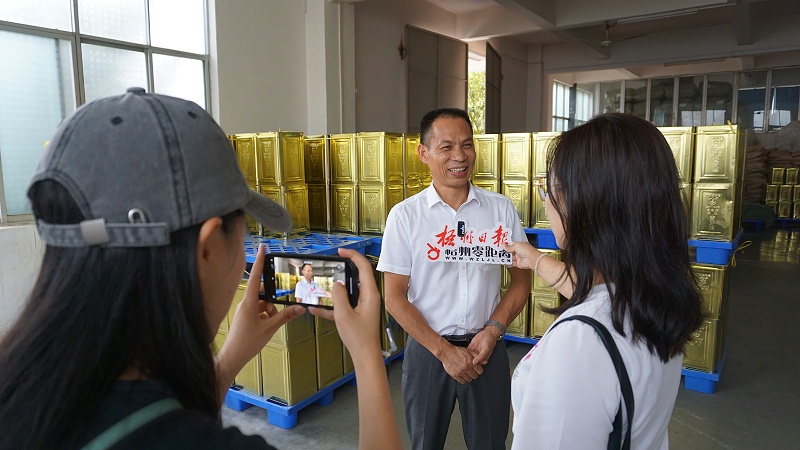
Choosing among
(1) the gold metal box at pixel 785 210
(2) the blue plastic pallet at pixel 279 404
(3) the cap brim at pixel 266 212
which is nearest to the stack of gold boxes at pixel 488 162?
(2) the blue plastic pallet at pixel 279 404

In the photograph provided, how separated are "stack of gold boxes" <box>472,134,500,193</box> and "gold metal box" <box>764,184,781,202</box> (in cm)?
1028

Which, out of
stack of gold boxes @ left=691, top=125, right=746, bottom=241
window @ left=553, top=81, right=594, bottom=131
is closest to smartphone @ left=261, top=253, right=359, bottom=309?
stack of gold boxes @ left=691, top=125, right=746, bottom=241

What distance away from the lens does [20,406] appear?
56 centimetres

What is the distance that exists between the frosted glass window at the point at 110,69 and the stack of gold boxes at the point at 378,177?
2.14 metres

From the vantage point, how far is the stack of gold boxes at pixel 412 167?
369cm

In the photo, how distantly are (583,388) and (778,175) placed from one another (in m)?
12.9

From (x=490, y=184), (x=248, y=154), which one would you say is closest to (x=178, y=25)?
(x=248, y=154)

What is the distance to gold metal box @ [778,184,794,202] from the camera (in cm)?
1092

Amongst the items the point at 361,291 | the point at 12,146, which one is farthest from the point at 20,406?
the point at 12,146

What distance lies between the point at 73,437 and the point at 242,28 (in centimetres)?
522

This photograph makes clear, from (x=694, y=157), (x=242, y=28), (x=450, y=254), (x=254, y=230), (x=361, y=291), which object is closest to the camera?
(x=361, y=291)

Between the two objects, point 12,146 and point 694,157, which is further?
point 12,146

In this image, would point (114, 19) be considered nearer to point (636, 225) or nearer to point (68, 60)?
point (68, 60)

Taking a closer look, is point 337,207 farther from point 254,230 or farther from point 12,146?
point 12,146
